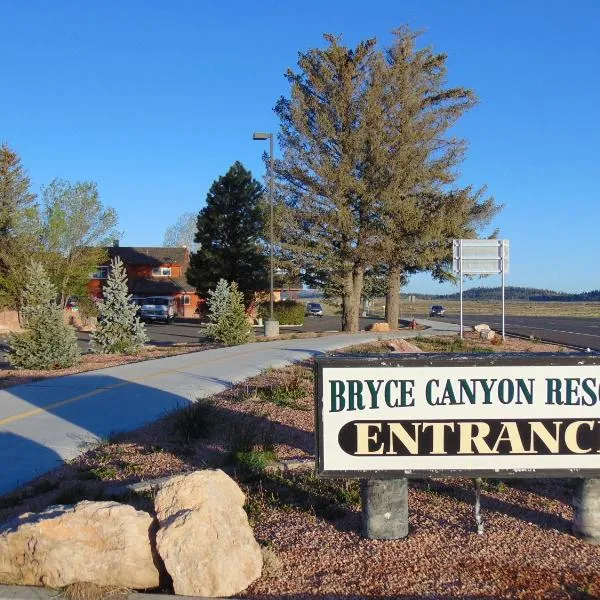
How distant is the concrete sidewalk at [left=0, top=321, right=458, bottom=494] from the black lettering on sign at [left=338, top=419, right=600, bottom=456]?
3.24 metres

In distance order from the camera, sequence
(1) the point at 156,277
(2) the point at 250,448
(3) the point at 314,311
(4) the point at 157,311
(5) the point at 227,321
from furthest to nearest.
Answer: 1. (3) the point at 314,311
2. (1) the point at 156,277
3. (4) the point at 157,311
4. (5) the point at 227,321
5. (2) the point at 250,448

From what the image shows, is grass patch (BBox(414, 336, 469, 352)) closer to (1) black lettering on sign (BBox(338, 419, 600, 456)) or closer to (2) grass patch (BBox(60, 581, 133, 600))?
(1) black lettering on sign (BBox(338, 419, 600, 456))

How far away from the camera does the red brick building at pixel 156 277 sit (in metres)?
59.1

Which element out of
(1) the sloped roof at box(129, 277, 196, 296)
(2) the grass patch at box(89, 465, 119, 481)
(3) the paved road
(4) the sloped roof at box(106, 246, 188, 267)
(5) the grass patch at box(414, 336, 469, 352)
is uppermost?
(4) the sloped roof at box(106, 246, 188, 267)

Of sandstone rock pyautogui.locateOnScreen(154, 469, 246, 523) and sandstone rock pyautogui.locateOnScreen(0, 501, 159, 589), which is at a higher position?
sandstone rock pyautogui.locateOnScreen(154, 469, 246, 523)

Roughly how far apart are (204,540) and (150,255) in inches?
2357

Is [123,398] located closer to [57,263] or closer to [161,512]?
[161,512]

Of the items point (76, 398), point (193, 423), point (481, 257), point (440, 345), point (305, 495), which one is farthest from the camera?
point (481, 257)

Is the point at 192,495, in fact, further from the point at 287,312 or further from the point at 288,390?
the point at 287,312

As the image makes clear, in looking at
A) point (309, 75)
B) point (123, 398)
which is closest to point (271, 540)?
point (123, 398)

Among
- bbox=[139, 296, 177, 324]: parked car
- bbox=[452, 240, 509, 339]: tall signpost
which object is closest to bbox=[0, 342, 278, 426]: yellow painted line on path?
bbox=[452, 240, 509, 339]: tall signpost

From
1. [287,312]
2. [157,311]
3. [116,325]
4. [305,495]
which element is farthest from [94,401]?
[157,311]

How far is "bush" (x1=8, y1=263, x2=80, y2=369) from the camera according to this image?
14567 mm

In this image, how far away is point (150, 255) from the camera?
62406 millimetres
